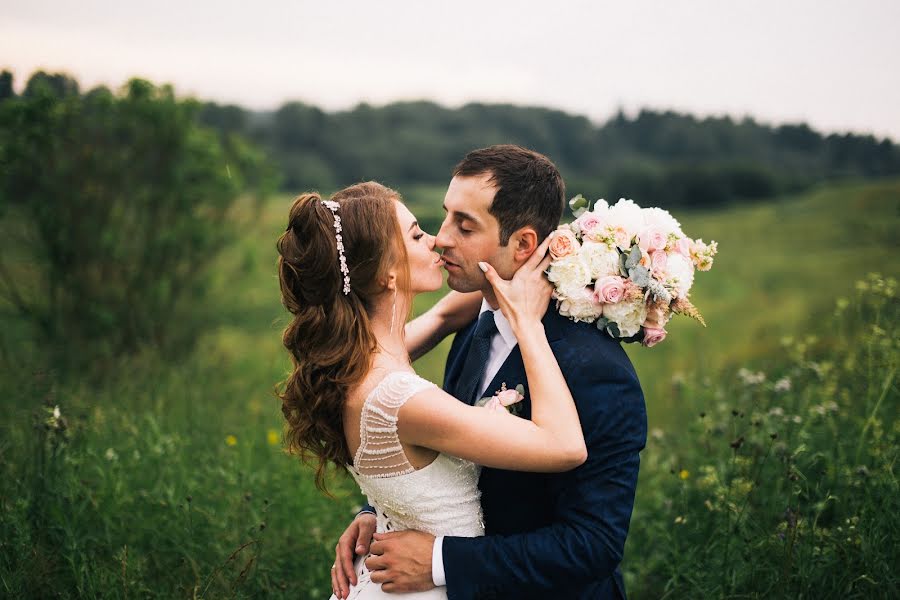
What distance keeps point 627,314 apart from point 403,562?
4.39 ft

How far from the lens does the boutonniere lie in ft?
8.80

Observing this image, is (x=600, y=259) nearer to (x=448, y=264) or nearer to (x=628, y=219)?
→ (x=628, y=219)

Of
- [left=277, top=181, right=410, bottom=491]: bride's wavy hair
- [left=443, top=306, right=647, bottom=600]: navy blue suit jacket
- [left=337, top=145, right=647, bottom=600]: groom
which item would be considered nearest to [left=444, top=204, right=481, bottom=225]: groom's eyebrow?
[left=337, top=145, right=647, bottom=600]: groom

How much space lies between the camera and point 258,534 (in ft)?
13.1

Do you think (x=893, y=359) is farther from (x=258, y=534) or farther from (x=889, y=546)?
(x=258, y=534)

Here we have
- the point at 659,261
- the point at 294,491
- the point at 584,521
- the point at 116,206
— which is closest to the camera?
the point at 584,521

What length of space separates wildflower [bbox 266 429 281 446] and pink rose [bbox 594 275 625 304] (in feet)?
11.2

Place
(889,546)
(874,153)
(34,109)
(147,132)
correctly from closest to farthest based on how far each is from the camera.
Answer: (889,546), (34,109), (874,153), (147,132)

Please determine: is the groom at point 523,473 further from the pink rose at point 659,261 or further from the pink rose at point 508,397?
the pink rose at point 659,261

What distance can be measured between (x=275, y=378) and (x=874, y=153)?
6.65m

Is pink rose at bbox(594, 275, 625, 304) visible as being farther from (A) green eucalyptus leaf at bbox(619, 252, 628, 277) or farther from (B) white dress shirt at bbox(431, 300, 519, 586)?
(B) white dress shirt at bbox(431, 300, 519, 586)

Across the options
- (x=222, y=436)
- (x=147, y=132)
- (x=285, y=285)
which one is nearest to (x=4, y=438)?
(x=222, y=436)

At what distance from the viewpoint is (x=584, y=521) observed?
102 inches

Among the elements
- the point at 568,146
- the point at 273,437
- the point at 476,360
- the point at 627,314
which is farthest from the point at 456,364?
the point at 568,146
